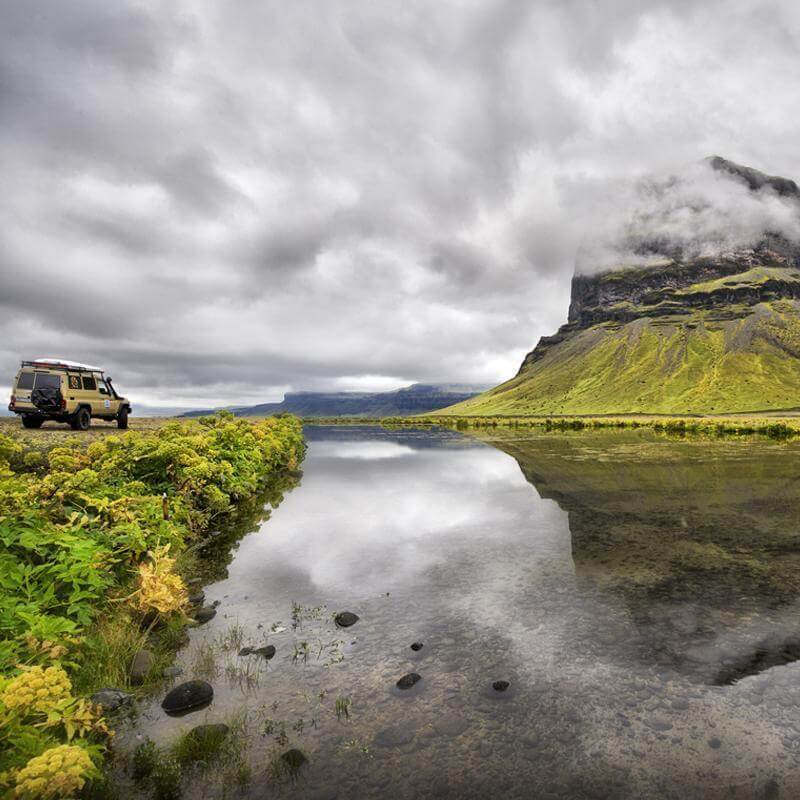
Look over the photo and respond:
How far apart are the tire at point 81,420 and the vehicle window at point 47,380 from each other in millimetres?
1872

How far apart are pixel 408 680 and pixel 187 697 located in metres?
3.36

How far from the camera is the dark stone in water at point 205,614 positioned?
32.9 ft

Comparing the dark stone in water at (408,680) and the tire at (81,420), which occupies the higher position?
the tire at (81,420)

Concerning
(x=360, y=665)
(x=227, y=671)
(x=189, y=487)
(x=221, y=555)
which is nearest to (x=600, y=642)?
(x=360, y=665)

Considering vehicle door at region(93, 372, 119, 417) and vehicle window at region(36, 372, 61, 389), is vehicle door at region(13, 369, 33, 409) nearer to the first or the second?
vehicle window at region(36, 372, 61, 389)

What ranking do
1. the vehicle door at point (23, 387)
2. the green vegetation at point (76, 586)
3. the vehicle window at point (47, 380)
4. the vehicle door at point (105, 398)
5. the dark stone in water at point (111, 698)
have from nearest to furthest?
the green vegetation at point (76, 586) → the dark stone in water at point (111, 698) → the vehicle door at point (23, 387) → the vehicle window at point (47, 380) → the vehicle door at point (105, 398)

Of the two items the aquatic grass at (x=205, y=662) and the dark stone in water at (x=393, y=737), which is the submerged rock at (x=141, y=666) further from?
the dark stone in water at (x=393, y=737)

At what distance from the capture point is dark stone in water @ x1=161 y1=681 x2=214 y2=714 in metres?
6.88

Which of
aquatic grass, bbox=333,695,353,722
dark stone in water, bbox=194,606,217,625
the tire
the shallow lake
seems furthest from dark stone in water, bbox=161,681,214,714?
the tire

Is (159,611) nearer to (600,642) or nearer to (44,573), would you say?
(44,573)

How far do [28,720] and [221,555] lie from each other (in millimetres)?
10391

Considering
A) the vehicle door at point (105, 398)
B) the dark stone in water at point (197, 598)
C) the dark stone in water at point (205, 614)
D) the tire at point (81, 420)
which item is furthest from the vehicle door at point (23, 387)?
the dark stone in water at point (205, 614)

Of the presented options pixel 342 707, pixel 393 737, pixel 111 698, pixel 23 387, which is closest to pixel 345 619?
pixel 342 707

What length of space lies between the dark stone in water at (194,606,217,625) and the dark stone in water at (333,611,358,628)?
2.72m
